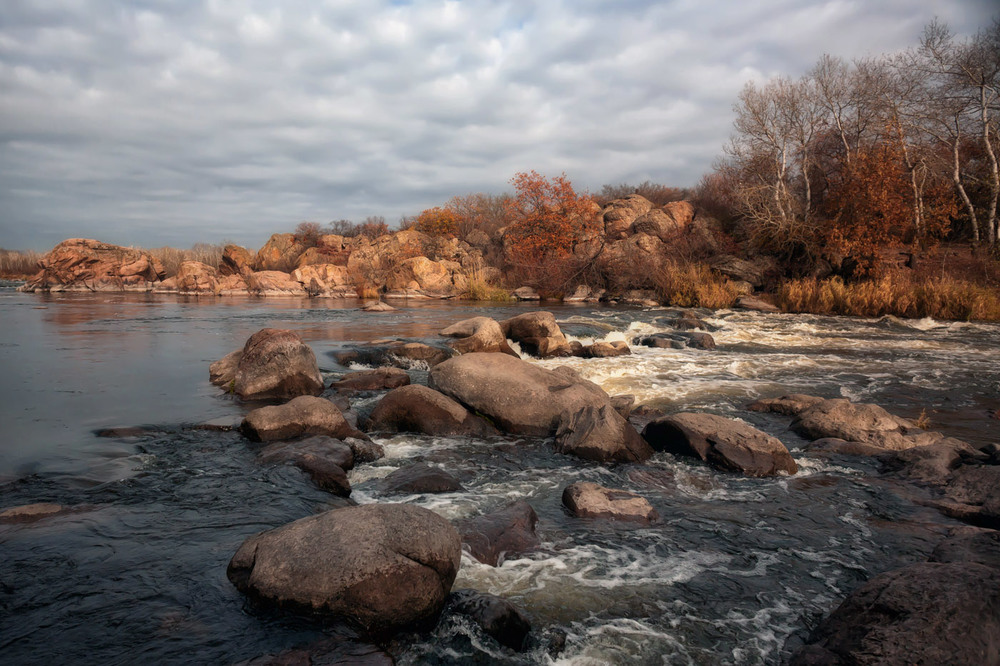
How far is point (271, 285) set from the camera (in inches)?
1646

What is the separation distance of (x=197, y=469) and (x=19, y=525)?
5.60 ft

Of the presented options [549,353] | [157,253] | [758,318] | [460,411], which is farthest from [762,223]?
[157,253]

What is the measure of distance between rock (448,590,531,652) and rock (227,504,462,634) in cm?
19

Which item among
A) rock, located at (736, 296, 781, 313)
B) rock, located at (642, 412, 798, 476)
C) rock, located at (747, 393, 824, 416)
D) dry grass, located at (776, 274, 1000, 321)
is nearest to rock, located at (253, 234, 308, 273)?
rock, located at (736, 296, 781, 313)

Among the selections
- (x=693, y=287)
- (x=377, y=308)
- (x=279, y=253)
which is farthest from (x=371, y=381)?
(x=279, y=253)

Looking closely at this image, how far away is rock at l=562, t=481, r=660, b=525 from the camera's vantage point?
516 cm

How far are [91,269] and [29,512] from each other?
46.3 m

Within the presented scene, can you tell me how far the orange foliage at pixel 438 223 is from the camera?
5309cm

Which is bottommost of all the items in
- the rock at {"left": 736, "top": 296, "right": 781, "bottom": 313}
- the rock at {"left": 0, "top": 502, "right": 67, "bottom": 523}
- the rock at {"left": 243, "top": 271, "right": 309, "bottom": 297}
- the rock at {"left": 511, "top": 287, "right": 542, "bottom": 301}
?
the rock at {"left": 0, "top": 502, "right": 67, "bottom": 523}

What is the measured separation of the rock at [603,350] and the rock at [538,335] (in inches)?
21.8

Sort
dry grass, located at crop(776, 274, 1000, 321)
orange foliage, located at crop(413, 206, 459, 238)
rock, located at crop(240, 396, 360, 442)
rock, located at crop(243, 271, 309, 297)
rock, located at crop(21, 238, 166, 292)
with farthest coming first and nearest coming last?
orange foliage, located at crop(413, 206, 459, 238)
rock, located at crop(243, 271, 309, 297)
rock, located at crop(21, 238, 166, 292)
dry grass, located at crop(776, 274, 1000, 321)
rock, located at crop(240, 396, 360, 442)

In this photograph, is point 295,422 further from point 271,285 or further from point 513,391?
point 271,285

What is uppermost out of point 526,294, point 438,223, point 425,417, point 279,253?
point 438,223

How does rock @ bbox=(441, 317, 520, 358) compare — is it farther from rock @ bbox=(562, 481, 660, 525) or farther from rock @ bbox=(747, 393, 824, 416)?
rock @ bbox=(562, 481, 660, 525)
